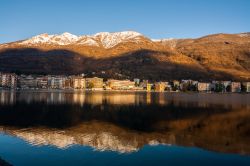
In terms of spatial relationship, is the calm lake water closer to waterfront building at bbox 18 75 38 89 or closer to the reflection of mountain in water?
the reflection of mountain in water

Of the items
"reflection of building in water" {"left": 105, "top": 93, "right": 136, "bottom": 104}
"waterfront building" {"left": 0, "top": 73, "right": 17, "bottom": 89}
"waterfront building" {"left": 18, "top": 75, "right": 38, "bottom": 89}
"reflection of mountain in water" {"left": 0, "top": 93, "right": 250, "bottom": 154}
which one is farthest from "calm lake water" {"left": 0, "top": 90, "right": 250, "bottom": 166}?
"waterfront building" {"left": 18, "top": 75, "right": 38, "bottom": 89}

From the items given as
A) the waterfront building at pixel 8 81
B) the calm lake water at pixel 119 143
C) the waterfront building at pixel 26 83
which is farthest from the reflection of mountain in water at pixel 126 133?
the waterfront building at pixel 26 83

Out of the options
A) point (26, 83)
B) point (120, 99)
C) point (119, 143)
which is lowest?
point (119, 143)

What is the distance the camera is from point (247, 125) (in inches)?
1479

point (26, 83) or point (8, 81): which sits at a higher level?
point (8, 81)

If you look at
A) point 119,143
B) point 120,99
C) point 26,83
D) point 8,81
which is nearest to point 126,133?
point 119,143

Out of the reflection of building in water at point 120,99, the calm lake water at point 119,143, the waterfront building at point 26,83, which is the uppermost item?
the waterfront building at point 26,83

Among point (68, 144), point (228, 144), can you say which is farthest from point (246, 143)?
→ point (68, 144)

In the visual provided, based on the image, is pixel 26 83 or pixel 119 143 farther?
pixel 26 83

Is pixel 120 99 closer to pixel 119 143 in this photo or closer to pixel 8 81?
pixel 119 143

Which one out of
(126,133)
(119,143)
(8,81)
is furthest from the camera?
(8,81)

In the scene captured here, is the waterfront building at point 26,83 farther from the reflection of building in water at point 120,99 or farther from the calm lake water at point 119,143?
the calm lake water at point 119,143

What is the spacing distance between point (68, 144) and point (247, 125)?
836 inches

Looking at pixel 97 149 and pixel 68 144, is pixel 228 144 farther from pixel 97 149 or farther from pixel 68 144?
pixel 68 144
